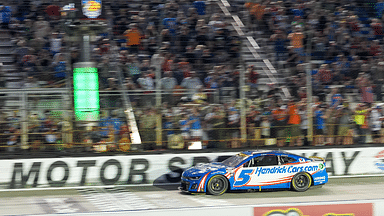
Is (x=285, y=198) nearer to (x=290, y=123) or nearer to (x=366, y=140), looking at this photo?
(x=290, y=123)

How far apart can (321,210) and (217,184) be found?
5.13m

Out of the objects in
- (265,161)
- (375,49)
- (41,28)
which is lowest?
(265,161)

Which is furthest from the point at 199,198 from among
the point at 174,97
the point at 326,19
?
the point at 326,19

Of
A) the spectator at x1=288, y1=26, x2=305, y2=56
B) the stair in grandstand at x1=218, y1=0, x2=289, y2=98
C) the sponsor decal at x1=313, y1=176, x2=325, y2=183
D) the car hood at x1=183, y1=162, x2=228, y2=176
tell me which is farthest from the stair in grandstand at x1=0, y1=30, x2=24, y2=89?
the spectator at x1=288, y1=26, x2=305, y2=56

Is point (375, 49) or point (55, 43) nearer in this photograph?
point (55, 43)

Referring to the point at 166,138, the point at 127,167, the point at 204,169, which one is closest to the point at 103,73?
the point at 166,138

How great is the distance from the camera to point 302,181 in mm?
13328

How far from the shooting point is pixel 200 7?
17812 millimetres

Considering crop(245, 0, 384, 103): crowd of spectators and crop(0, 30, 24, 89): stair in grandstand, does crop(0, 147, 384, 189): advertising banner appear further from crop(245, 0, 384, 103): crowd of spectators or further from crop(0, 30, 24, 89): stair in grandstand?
crop(0, 30, 24, 89): stair in grandstand

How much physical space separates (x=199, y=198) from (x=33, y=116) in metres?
4.66

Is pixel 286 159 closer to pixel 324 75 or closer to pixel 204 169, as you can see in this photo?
pixel 204 169

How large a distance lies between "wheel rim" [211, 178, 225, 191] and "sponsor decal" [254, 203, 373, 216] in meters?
4.99

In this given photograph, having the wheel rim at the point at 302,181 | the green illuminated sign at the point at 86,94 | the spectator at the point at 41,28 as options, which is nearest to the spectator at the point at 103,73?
the green illuminated sign at the point at 86,94

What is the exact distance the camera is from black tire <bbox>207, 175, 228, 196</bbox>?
12711mm
